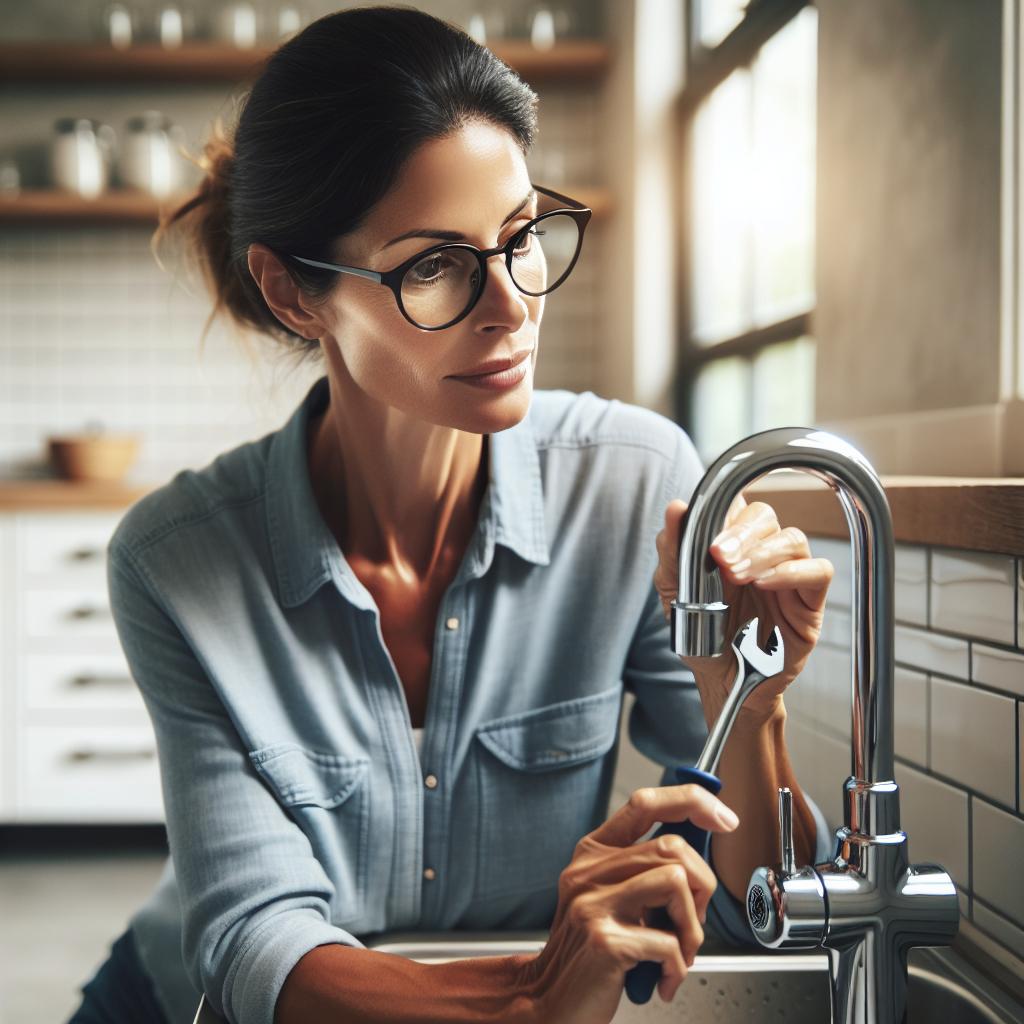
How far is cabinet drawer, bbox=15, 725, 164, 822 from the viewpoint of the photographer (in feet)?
9.61

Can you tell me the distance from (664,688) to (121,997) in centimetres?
58

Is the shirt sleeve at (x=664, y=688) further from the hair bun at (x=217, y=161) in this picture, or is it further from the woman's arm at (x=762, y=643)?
the hair bun at (x=217, y=161)

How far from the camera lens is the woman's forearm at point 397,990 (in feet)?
2.19

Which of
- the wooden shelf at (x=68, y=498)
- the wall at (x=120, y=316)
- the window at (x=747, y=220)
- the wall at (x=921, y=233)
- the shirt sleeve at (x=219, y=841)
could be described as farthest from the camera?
the wall at (x=120, y=316)

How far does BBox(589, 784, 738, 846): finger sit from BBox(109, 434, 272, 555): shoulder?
53cm

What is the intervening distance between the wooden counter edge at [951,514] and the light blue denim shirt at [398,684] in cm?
14

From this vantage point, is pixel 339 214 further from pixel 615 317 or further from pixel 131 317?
pixel 131 317

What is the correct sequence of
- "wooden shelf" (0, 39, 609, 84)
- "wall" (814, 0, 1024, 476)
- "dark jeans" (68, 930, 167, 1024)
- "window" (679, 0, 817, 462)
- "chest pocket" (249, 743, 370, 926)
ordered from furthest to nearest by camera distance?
"wooden shelf" (0, 39, 609, 84)
"window" (679, 0, 817, 462)
"wall" (814, 0, 1024, 476)
"dark jeans" (68, 930, 167, 1024)
"chest pocket" (249, 743, 370, 926)

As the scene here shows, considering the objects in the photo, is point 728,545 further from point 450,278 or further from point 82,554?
point 82,554

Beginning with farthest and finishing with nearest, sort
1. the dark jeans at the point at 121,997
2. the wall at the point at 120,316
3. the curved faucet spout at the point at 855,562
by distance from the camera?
the wall at the point at 120,316 < the dark jeans at the point at 121,997 < the curved faucet spout at the point at 855,562

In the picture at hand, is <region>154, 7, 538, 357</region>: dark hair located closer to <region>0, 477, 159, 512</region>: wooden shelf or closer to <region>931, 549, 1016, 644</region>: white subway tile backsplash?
<region>931, 549, 1016, 644</region>: white subway tile backsplash

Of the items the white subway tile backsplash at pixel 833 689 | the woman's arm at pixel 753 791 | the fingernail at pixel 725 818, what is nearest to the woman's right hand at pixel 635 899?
the fingernail at pixel 725 818

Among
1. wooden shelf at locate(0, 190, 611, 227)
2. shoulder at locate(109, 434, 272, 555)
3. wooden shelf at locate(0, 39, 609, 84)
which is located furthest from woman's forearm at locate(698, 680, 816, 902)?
wooden shelf at locate(0, 39, 609, 84)

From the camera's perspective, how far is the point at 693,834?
0.60 m
